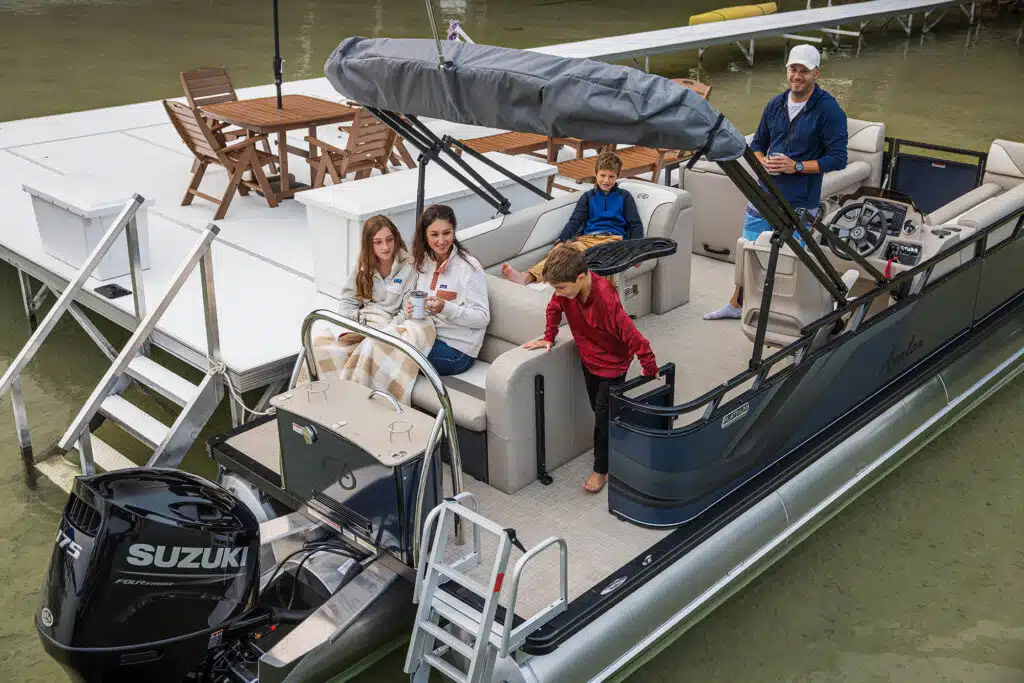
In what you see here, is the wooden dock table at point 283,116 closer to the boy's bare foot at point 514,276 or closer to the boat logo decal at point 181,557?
the boy's bare foot at point 514,276

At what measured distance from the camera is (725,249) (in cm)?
605

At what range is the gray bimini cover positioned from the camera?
303 cm

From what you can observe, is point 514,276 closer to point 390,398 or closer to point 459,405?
point 459,405

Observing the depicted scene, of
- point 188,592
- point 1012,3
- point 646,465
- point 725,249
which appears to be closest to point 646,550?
point 646,465

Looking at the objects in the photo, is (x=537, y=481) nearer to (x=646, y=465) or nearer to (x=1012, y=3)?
(x=646, y=465)

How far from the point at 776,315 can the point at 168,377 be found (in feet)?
8.97

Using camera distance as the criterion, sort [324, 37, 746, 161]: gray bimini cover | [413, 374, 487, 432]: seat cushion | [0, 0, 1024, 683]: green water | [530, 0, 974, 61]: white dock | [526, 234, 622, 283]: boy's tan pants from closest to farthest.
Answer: [324, 37, 746, 161]: gray bimini cover
[0, 0, 1024, 683]: green water
[413, 374, 487, 432]: seat cushion
[526, 234, 622, 283]: boy's tan pants
[530, 0, 974, 61]: white dock

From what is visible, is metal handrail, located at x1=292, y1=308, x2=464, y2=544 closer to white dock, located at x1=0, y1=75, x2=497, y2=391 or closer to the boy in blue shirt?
white dock, located at x1=0, y1=75, x2=497, y2=391

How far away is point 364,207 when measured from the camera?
5105mm

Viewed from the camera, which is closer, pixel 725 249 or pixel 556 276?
pixel 556 276

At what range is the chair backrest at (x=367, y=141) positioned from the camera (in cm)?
658

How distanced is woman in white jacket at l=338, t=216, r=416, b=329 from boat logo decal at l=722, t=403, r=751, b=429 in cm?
141

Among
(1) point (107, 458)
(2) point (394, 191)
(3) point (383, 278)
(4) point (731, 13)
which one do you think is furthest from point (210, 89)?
(4) point (731, 13)

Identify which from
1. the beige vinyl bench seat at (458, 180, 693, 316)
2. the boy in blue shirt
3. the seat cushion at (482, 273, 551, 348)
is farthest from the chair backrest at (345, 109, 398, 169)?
the seat cushion at (482, 273, 551, 348)
